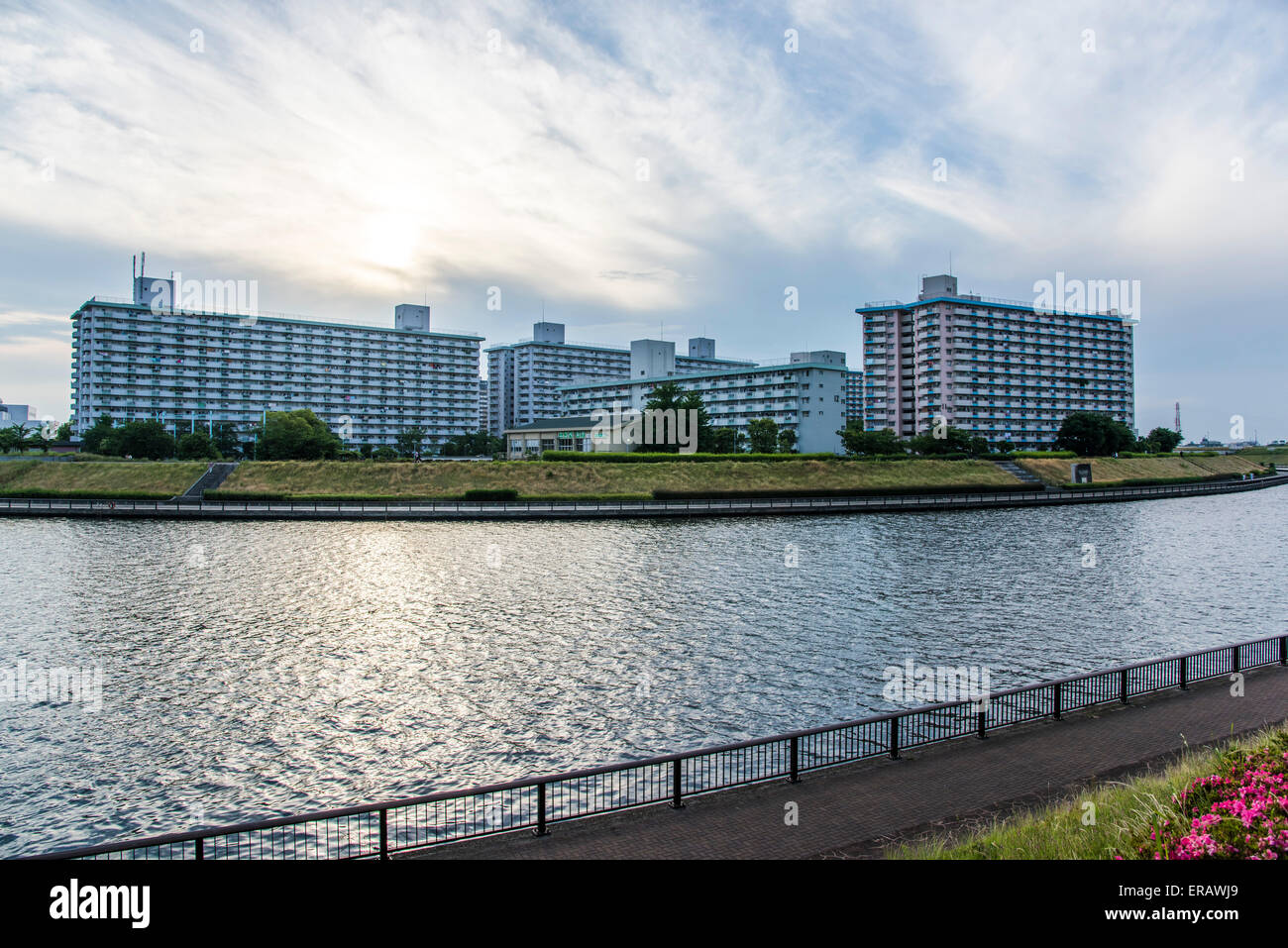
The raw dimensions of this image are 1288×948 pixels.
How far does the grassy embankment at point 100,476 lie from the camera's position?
77625 mm

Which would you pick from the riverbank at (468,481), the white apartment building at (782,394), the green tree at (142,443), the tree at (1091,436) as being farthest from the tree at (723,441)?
the green tree at (142,443)

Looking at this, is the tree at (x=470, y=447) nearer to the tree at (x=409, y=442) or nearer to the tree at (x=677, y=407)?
the tree at (x=409, y=442)

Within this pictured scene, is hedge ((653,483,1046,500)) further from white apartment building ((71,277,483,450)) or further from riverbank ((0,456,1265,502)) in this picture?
white apartment building ((71,277,483,450))

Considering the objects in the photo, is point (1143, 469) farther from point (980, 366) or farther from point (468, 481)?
point (468, 481)

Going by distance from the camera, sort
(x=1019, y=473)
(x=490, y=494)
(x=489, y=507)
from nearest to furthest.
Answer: (x=489, y=507)
(x=490, y=494)
(x=1019, y=473)

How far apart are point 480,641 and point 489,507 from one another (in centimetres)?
4294

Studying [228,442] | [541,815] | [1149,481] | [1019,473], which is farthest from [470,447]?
[541,815]

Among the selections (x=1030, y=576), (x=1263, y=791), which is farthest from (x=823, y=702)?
(x=1030, y=576)

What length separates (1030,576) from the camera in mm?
39156

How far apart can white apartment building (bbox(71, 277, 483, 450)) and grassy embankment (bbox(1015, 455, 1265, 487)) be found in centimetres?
13232

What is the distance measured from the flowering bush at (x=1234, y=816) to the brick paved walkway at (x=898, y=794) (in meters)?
3.64

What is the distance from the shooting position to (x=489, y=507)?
6856cm

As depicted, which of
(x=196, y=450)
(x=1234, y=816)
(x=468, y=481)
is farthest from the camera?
(x=196, y=450)
